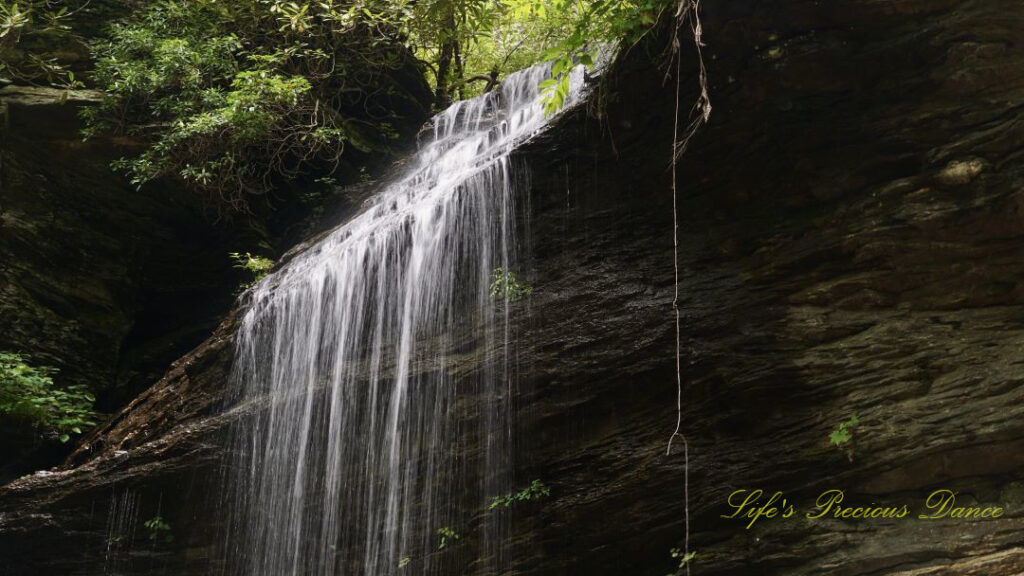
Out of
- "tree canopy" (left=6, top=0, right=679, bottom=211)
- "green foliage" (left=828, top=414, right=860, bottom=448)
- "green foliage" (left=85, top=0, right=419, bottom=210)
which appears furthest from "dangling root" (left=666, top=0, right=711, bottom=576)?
"green foliage" (left=85, top=0, right=419, bottom=210)

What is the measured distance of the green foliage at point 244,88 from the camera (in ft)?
33.2

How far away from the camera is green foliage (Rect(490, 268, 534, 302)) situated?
23.4 ft

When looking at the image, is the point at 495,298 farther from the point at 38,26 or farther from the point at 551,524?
the point at 38,26

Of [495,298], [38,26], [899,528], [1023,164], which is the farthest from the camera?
[38,26]

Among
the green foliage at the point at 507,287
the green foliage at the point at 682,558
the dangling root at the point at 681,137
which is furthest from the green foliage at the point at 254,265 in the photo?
the green foliage at the point at 682,558

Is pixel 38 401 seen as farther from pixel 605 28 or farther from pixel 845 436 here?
pixel 845 436

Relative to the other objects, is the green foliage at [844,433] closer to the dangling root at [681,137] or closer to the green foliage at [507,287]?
the dangling root at [681,137]

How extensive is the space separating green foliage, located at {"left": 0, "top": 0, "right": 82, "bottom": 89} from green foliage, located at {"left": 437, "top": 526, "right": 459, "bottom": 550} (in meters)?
7.58

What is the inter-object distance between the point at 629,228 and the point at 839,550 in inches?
121

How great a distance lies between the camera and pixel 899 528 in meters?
5.07

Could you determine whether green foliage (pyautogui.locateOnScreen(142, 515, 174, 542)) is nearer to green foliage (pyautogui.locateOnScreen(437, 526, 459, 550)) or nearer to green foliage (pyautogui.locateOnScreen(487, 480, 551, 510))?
green foliage (pyautogui.locateOnScreen(437, 526, 459, 550))

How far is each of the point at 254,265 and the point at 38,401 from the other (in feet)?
9.17

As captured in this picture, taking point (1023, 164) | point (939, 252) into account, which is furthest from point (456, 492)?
point (1023, 164)

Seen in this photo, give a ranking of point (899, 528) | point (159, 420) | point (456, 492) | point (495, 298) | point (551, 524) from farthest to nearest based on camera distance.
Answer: point (159, 420)
point (495, 298)
point (456, 492)
point (551, 524)
point (899, 528)
